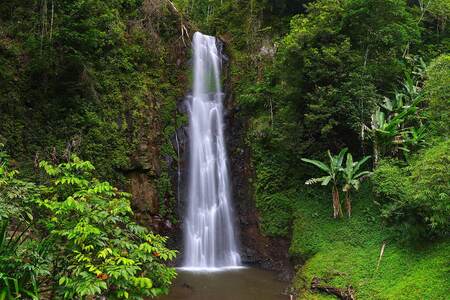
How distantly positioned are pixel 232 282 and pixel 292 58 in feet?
24.2

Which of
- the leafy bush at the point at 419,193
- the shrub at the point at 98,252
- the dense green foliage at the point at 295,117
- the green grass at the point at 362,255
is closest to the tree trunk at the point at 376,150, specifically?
the dense green foliage at the point at 295,117

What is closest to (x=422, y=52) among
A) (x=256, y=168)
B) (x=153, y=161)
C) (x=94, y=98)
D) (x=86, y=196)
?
(x=256, y=168)

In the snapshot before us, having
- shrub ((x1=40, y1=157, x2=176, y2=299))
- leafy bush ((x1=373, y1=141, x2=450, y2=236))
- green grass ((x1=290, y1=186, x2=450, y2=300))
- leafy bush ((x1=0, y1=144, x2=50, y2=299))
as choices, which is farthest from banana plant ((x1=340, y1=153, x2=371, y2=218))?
leafy bush ((x1=0, y1=144, x2=50, y2=299))

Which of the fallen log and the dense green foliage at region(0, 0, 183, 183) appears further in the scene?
the dense green foliage at region(0, 0, 183, 183)

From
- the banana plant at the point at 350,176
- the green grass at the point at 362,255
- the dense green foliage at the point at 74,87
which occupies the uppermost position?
the dense green foliage at the point at 74,87

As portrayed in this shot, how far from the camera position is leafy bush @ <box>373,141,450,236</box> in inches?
336

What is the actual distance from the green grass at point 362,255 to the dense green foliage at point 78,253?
19.6 ft

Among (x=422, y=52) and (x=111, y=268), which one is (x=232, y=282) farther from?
(x=422, y=52)

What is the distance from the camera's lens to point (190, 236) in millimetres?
13727

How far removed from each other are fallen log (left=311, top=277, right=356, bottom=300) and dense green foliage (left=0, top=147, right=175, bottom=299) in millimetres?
5665

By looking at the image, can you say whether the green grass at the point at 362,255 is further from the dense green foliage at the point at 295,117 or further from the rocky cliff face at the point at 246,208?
the rocky cliff face at the point at 246,208

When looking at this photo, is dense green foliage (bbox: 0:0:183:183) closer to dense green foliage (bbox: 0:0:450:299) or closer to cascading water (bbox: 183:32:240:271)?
dense green foliage (bbox: 0:0:450:299)

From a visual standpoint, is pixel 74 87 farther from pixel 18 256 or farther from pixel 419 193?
pixel 419 193

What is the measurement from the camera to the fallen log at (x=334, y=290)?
360 inches
